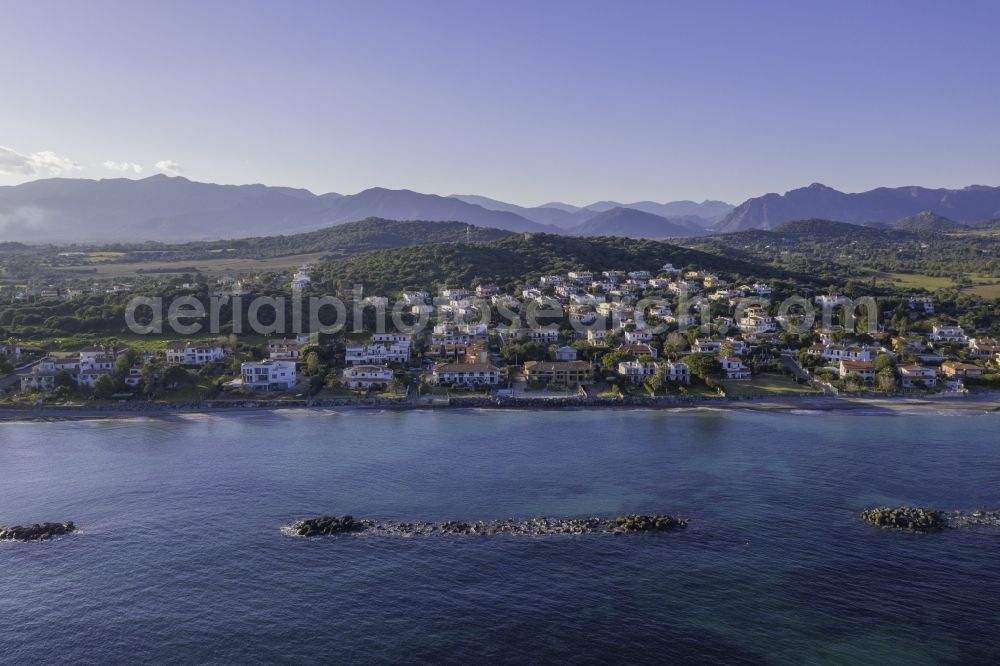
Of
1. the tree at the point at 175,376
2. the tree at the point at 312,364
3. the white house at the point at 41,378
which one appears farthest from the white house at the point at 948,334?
the white house at the point at 41,378

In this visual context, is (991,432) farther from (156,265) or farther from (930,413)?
(156,265)

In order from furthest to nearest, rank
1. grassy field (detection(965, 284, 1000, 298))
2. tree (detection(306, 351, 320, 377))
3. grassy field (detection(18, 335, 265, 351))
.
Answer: grassy field (detection(965, 284, 1000, 298))
grassy field (detection(18, 335, 265, 351))
tree (detection(306, 351, 320, 377))

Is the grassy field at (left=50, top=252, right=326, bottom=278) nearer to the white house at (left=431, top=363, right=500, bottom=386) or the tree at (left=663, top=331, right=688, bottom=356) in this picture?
the white house at (left=431, top=363, right=500, bottom=386)

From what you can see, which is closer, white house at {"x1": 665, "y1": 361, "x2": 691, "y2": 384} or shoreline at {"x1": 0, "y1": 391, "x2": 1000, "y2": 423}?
shoreline at {"x1": 0, "y1": 391, "x2": 1000, "y2": 423}

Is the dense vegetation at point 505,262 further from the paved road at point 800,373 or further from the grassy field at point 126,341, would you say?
the paved road at point 800,373

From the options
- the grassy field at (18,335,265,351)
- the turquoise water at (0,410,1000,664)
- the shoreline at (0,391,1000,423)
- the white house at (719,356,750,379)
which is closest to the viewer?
the turquoise water at (0,410,1000,664)

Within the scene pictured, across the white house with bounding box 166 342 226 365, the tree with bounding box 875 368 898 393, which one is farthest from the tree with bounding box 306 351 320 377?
the tree with bounding box 875 368 898 393
